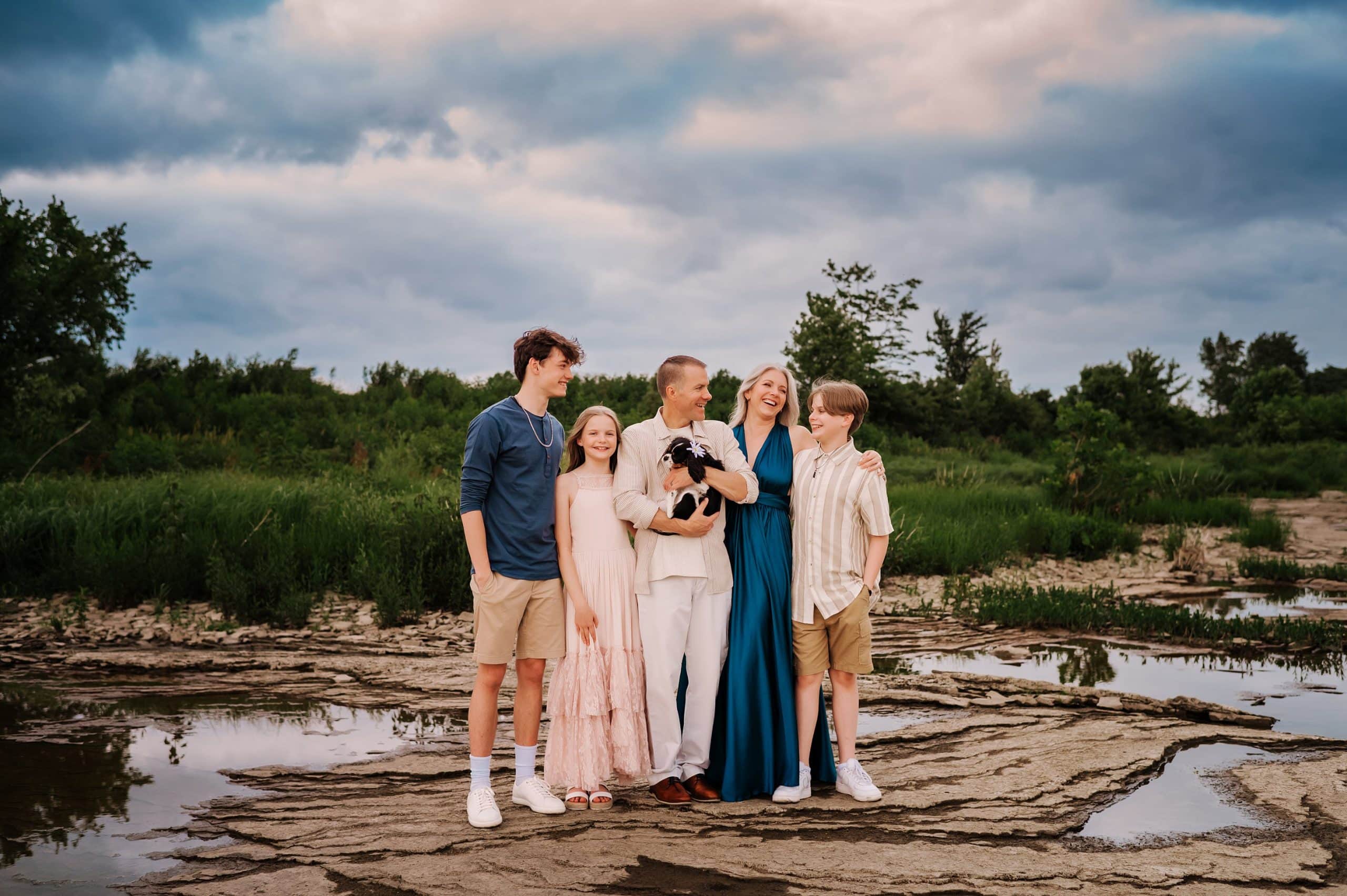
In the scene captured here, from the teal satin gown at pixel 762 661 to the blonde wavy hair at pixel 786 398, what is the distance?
0.14 m

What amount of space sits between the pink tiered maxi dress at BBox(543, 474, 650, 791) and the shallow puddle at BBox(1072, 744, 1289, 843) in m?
2.15

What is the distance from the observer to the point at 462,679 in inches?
323

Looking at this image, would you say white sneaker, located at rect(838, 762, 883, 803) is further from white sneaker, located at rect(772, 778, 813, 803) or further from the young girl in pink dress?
the young girl in pink dress

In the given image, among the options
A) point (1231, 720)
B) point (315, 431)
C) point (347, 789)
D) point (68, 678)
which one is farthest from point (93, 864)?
point (315, 431)

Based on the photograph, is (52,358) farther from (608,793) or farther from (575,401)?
(608,793)

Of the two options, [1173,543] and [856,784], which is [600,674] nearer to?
[856,784]

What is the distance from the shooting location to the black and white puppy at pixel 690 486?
16.3 feet

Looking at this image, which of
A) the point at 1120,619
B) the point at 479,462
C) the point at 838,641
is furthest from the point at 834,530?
the point at 1120,619

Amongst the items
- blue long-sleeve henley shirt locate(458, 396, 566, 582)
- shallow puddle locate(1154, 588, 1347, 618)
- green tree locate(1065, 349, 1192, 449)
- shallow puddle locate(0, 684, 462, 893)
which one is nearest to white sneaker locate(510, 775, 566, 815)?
blue long-sleeve henley shirt locate(458, 396, 566, 582)

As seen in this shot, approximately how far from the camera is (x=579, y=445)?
17.4 feet

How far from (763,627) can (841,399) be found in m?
1.24

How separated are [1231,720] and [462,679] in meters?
5.57

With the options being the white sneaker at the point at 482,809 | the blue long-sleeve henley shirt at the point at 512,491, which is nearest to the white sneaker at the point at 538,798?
the white sneaker at the point at 482,809

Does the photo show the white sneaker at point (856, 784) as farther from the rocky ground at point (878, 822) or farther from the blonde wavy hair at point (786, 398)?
the blonde wavy hair at point (786, 398)
